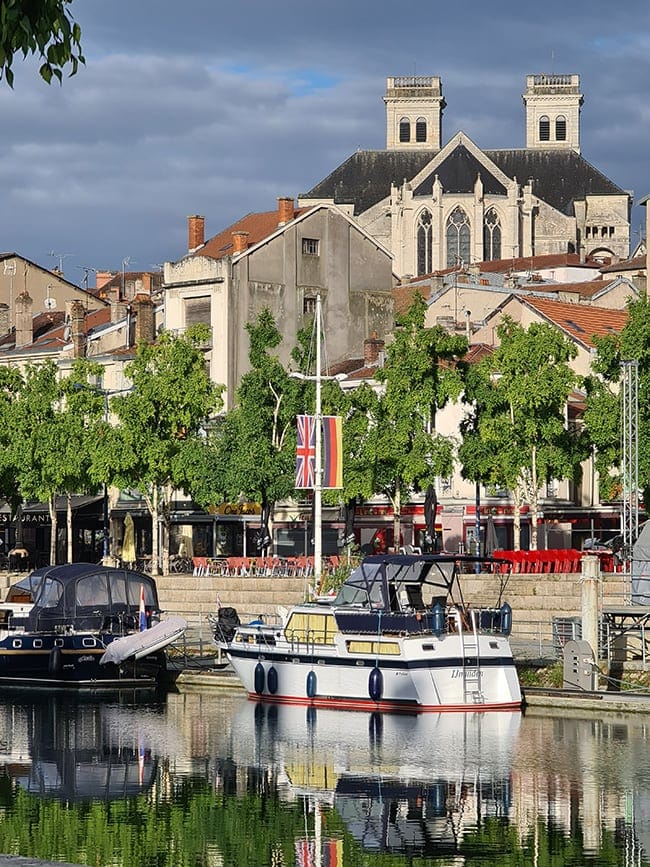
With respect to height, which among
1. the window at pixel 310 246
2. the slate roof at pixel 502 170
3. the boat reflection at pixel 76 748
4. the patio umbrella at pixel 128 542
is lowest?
the boat reflection at pixel 76 748

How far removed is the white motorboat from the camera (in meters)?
42.5

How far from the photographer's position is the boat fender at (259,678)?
45.4m

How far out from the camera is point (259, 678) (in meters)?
45.5

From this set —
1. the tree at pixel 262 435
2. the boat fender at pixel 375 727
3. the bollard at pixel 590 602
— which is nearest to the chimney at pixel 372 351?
the tree at pixel 262 435

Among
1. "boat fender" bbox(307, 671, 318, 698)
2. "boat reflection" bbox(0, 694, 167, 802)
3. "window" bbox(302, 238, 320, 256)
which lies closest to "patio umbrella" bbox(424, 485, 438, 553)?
"boat reflection" bbox(0, 694, 167, 802)

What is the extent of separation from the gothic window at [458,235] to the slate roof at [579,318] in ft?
254

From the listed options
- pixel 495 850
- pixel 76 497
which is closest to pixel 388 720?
pixel 495 850

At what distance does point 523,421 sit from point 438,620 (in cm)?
2315

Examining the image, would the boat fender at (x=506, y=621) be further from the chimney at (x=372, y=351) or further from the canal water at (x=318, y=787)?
the chimney at (x=372, y=351)

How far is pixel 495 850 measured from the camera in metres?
28.0

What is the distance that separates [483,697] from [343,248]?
50.1m

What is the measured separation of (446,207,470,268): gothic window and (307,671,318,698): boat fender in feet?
402

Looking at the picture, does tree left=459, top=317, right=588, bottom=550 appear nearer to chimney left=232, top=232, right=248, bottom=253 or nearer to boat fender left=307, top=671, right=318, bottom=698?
boat fender left=307, top=671, right=318, bottom=698

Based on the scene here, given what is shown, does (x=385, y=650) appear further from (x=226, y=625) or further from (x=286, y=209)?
(x=286, y=209)
